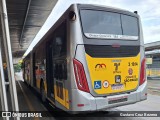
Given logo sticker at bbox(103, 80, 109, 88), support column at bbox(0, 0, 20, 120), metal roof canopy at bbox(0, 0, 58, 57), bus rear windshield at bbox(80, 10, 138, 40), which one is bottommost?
logo sticker at bbox(103, 80, 109, 88)

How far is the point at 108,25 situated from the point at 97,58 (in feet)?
3.36

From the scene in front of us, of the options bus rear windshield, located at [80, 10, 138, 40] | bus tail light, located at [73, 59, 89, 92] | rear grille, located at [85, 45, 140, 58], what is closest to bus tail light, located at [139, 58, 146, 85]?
rear grille, located at [85, 45, 140, 58]

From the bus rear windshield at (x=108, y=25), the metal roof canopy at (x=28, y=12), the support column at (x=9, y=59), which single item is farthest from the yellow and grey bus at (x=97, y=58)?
the metal roof canopy at (x=28, y=12)

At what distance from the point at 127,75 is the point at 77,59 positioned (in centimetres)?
166

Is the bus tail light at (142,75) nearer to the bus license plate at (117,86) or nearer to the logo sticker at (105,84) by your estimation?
the bus license plate at (117,86)

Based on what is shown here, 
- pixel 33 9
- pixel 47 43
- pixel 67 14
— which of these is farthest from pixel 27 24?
pixel 67 14

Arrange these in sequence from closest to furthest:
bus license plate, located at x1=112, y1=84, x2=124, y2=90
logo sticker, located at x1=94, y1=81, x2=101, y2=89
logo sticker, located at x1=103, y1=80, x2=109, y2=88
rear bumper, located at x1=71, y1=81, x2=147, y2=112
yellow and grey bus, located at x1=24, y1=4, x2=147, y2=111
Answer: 1. rear bumper, located at x1=71, y1=81, x2=147, y2=112
2. yellow and grey bus, located at x1=24, y1=4, x2=147, y2=111
3. logo sticker, located at x1=94, y1=81, x2=101, y2=89
4. logo sticker, located at x1=103, y1=80, x2=109, y2=88
5. bus license plate, located at x1=112, y1=84, x2=124, y2=90

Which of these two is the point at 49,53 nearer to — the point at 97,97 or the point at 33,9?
the point at 97,97

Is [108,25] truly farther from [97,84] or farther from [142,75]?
[142,75]

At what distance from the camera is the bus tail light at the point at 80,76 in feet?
17.8

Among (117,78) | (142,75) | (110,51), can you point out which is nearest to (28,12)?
(110,51)

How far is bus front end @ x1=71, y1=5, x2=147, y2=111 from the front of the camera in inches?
215

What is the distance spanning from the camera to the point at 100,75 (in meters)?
5.72

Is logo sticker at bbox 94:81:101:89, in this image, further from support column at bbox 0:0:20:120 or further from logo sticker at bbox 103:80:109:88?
support column at bbox 0:0:20:120
